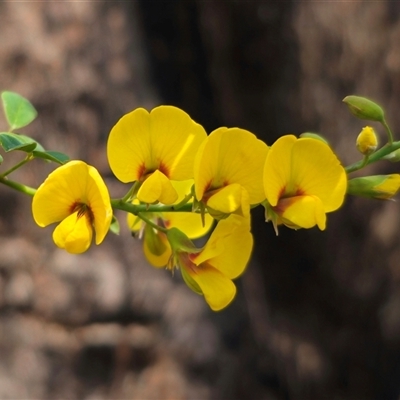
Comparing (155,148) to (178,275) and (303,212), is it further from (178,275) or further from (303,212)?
(178,275)

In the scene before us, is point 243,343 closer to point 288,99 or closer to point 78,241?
point 288,99

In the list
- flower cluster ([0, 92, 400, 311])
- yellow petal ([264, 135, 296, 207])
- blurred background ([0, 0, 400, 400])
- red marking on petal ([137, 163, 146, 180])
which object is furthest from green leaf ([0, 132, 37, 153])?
blurred background ([0, 0, 400, 400])

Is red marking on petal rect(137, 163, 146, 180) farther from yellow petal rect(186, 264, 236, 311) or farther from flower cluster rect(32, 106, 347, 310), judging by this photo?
yellow petal rect(186, 264, 236, 311)

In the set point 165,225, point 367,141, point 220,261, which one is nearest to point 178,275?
point 165,225

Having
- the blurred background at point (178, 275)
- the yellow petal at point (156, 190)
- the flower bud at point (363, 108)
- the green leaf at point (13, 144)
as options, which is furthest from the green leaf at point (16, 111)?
the blurred background at point (178, 275)

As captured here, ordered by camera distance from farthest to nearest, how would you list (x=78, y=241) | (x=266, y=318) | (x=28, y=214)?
(x=266, y=318) < (x=28, y=214) < (x=78, y=241)

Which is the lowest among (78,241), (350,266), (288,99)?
(350,266)

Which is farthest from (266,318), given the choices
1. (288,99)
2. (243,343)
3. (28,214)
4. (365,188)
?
(365,188)
